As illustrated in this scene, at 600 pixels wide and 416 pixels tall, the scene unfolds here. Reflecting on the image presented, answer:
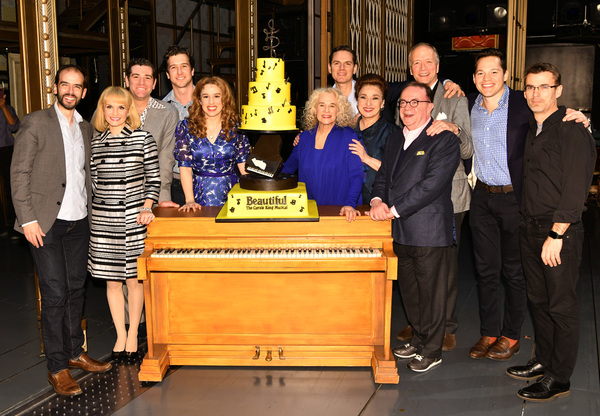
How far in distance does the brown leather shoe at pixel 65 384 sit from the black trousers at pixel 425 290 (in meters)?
1.88

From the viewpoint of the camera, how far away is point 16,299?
4.84 meters

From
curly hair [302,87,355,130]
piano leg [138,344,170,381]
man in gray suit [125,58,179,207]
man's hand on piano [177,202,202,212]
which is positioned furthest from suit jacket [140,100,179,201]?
piano leg [138,344,170,381]

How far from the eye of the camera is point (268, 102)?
10.5 feet

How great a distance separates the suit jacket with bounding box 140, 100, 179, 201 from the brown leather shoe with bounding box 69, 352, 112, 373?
3.27 ft

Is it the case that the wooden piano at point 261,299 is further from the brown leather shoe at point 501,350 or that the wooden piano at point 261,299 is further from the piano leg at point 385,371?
the brown leather shoe at point 501,350

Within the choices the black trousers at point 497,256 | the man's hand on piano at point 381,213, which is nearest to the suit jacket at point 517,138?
the black trousers at point 497,256

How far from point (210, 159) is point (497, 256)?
1.78m

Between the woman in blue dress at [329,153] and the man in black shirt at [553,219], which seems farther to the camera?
the woman in blue dress at [329,153]

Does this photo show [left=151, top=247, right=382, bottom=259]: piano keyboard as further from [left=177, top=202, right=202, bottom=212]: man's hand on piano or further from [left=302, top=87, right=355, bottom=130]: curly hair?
[left=302, top=87, right=355, bottom=130]: curly hair

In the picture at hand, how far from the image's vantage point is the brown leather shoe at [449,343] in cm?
374

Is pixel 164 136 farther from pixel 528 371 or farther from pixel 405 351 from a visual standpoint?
pixel 528 371

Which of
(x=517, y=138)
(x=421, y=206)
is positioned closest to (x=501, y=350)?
(x=421, y=206)

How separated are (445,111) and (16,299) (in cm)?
362

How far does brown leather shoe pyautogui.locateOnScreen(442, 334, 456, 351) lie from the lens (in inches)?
147
